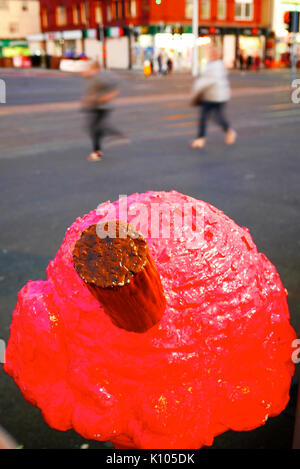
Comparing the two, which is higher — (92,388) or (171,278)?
(171,278)

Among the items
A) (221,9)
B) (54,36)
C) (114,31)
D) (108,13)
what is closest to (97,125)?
(221,9)

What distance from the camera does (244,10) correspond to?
118 feet

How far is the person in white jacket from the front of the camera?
707 centimetres

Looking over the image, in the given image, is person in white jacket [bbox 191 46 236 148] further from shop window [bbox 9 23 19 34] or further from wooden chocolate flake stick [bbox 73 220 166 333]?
shop window [bbox 9 23 19 34]

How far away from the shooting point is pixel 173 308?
1.10 meters

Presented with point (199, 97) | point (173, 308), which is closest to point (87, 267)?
point (173, 308)

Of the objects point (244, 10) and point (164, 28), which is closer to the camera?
point (164, 28)

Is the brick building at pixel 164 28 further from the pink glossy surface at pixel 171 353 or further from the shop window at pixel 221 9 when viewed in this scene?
the pink glossy surface at pixel 171 353

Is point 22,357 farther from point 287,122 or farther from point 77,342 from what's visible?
point 287,122

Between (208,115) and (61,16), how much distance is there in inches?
1669

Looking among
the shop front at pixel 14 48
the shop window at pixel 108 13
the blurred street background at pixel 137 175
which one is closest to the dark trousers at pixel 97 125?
the blurred street background at pixel 137 175

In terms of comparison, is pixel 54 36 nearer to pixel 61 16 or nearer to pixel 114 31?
pixel 61 16

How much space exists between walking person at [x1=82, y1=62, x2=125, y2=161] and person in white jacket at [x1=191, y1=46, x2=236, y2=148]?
1.42 metres

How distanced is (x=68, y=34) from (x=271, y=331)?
154ft
